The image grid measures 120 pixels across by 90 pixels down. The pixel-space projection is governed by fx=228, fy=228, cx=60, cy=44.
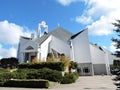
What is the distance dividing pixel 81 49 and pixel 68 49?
12.0 feet

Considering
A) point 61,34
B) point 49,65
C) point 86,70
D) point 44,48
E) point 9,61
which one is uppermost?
point 61,34

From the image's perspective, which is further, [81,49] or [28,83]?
[81,49]

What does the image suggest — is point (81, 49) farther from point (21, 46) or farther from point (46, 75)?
point (46, 75)

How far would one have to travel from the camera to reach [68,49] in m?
51.2

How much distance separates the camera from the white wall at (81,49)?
53.0 meters

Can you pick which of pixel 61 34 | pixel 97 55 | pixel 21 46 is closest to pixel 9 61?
pixel 21 46

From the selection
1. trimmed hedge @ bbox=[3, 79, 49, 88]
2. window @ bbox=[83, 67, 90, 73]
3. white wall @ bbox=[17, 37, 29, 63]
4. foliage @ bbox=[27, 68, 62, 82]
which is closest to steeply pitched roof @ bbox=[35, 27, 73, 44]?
white wall @ bbox=[17, 37, 29, 63]

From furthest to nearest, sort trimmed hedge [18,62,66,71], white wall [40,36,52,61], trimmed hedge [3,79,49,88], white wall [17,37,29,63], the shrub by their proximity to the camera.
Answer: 1. white wall [17,37,29,63]
2. white wall [40,36,52,61]
3. trimmed hedge [18,62,66,71]
4. the shrub
5. trimmed hedge [3,79,49,88]

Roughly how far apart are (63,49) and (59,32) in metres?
6.84

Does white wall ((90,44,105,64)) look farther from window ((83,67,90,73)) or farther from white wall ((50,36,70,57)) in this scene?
Answer: white wall ((50,36,70,57))

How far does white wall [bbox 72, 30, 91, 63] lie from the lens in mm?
52969

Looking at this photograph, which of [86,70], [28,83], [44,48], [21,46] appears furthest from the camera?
[86,70]

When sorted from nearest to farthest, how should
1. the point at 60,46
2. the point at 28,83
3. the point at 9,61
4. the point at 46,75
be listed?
the point at 28,83 → the point at 46,75 → the point at 9,61 → the point at 60,46

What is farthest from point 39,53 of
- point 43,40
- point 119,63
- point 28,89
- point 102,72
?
point 119,63
